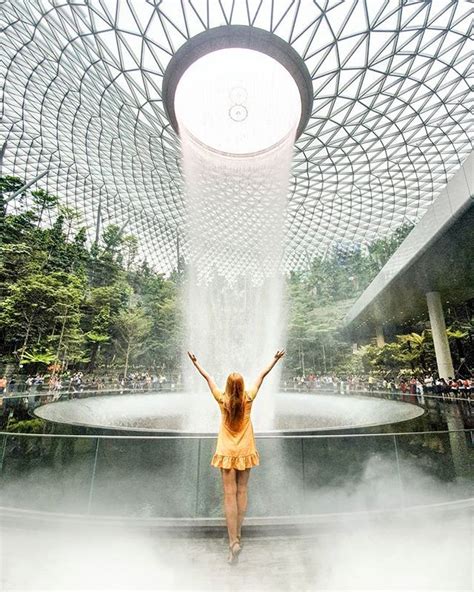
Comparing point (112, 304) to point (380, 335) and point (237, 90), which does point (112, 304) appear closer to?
point (237, 90)

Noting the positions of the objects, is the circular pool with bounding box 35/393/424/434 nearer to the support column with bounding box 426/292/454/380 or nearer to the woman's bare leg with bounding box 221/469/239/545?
the woman's bare leg with bounding box 221/469/239/545

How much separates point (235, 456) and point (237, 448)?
0.09 m

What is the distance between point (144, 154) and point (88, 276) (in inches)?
938

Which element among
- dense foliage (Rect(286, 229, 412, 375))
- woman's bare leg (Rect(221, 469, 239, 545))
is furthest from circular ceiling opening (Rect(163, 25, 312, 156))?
dense foliage (Rect(286, 229, 412, 375))

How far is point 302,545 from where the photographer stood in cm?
382

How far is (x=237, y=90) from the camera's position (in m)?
22.8

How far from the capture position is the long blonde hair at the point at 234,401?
3502 millimetres

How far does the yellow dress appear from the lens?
3482mm

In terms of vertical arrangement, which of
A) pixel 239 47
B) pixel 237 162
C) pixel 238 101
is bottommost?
pixel 239 47

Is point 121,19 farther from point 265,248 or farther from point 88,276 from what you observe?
point 265,248

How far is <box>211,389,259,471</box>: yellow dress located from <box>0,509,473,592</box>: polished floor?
1050mm

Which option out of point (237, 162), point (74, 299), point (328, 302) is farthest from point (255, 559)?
point (328, 302)

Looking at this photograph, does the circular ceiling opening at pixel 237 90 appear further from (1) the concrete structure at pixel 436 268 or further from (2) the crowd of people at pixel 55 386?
(2) the crowd of people at pixel 55 386

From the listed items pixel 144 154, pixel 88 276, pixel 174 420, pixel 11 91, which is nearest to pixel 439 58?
pixel 144 154
